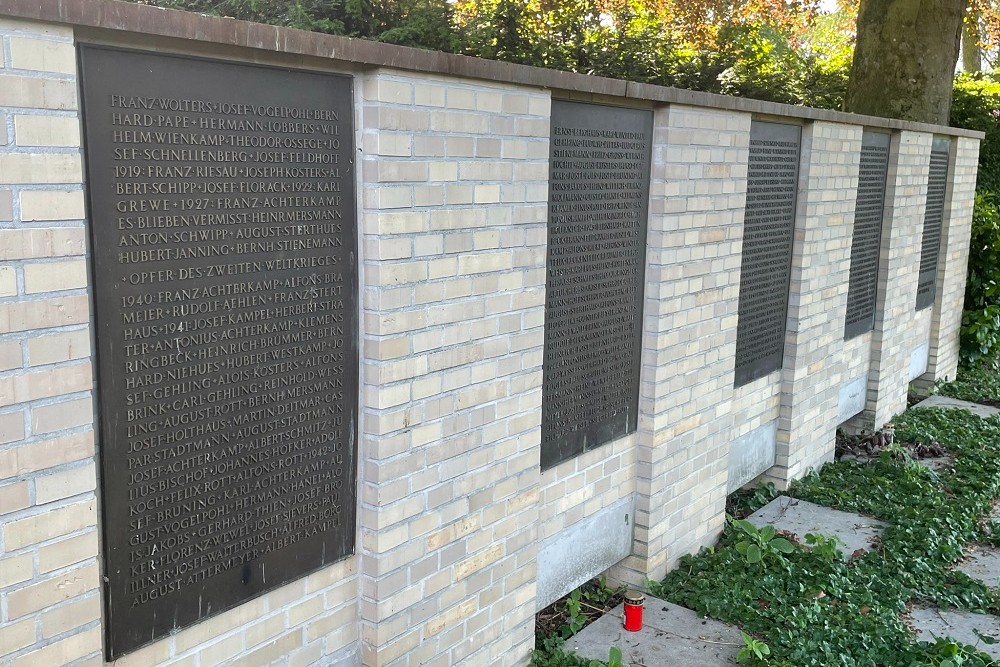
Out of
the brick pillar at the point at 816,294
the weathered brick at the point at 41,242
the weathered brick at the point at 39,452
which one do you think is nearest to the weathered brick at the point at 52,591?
the weathered brick at the point at 39,452

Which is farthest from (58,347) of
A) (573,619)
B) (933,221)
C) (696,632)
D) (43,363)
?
(933,221)

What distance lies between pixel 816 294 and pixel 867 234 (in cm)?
117

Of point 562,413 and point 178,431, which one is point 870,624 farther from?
point 178,431

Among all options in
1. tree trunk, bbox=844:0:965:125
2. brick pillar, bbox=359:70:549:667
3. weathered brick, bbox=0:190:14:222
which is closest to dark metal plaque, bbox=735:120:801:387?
brick pillar, bbox=359:70:549:667

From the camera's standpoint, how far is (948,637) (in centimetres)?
414

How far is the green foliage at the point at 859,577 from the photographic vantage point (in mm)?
4012

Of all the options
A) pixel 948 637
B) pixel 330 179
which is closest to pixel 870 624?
pixel 948 637

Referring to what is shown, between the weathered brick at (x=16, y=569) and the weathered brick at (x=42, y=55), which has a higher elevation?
the weathered brick at (x=42, y=55)

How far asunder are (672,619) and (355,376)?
84.4 inches

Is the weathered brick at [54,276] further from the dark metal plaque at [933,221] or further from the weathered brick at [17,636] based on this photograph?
the dark metal plaque at [933,221]

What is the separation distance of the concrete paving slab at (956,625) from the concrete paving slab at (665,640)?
0.88m

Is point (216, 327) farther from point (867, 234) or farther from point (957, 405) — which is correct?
point (957, 405)

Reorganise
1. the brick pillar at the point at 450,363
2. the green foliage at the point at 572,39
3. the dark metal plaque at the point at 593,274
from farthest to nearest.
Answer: the green foliage at the point at 572,39
the dark metal plaque at the point at 593,274
the brick pillar at the point at 450,363

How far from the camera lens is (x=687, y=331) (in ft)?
15.5
